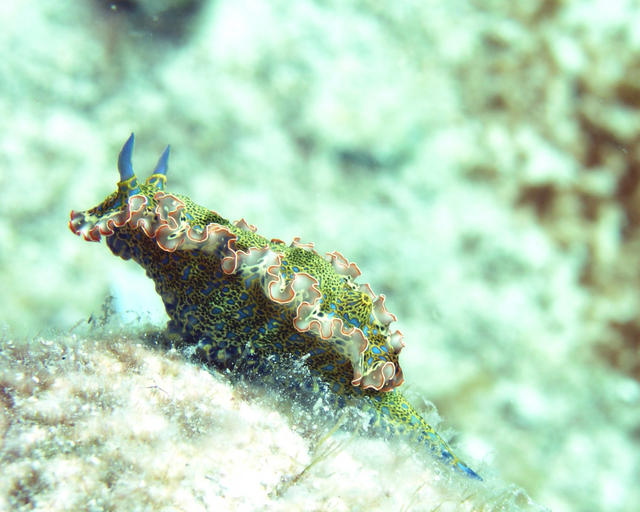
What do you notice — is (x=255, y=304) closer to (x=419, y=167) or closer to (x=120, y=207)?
(x=120, y=207)

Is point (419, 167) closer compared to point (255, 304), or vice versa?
point (255, 304)

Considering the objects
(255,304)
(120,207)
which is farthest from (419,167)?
(120,207)

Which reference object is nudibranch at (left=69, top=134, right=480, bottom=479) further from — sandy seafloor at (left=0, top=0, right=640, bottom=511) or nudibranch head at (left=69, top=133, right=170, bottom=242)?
sandy seafloor at (left=0, top=0, right=640, bottom=511)

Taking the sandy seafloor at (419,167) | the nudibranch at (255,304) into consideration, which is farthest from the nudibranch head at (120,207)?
the sandy seafloor at (419,167)

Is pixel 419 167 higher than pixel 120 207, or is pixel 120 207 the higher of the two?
pixel 419 167

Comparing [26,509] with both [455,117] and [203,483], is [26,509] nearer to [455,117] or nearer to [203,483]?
[203,483]

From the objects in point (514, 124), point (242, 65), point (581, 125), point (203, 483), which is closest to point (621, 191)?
point (581, 125)
